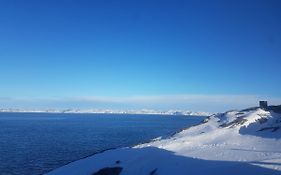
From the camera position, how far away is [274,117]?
52969 mm

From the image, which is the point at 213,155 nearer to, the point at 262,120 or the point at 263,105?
the point at 262,120

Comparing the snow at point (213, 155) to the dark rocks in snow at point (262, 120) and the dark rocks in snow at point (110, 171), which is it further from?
the dark rocks in snow at point (110, 171)

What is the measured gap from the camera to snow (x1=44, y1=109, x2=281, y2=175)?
2798 centimetres

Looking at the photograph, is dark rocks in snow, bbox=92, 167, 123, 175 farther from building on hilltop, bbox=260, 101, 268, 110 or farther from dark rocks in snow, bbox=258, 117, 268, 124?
building on hilltop, bbox=260, 101, 268, 110

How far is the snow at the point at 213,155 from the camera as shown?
27984mm

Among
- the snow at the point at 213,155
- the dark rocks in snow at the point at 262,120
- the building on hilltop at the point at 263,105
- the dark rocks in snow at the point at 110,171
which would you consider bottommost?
the dark rocks in snow at the point at 110,171

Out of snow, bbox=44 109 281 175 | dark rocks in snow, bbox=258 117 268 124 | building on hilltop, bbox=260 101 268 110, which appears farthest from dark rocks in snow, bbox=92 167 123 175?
building on hilltop, bbox=260 101 268 110

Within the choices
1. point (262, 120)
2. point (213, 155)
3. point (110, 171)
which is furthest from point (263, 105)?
point (110, 171)

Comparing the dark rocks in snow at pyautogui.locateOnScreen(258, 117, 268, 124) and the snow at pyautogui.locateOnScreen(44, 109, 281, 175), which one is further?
the dark rocks in snow at pyautogui.locateOnScreen(258, 117, 268, 124)

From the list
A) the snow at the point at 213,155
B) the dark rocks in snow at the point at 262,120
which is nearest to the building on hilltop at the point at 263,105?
the snow at the point at 213,155

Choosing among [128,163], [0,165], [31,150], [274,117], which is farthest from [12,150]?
[274,117]

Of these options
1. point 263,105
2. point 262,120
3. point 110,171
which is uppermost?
point 263,105

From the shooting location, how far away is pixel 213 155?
33500mm

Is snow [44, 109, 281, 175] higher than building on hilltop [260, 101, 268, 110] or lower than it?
lower
